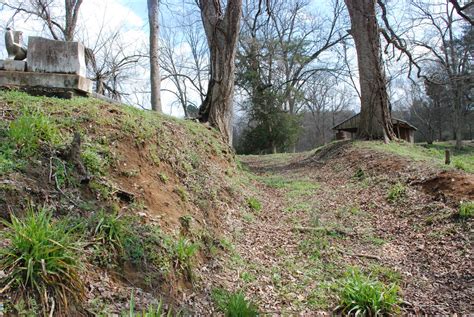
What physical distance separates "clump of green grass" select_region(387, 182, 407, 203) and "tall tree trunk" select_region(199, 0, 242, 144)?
504cm

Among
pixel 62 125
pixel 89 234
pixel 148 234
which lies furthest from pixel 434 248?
pixel 62 125

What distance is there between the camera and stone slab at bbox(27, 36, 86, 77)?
5266 mm

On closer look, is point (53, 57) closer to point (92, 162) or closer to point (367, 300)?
point (92, 162)

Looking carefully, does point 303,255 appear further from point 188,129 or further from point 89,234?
point 188,129

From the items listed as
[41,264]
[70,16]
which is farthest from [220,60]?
[70,16]

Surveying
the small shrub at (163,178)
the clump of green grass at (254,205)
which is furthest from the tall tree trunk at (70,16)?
the small shrub at (163,178)

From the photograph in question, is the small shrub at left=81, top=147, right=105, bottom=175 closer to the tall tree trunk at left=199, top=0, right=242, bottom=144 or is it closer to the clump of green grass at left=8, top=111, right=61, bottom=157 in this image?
the clump of green grass at left=8, top=111, right=61, bottom=157

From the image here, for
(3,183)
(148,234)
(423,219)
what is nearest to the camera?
(3,183)

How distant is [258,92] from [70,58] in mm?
19761

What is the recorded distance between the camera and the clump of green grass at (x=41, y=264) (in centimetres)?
208

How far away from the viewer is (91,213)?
2.97m

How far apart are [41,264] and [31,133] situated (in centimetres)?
170

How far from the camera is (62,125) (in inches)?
151

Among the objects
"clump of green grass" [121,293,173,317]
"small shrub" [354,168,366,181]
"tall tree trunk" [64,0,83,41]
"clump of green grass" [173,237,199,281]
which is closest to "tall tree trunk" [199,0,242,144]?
"small shrub" [354,168,366,181]
